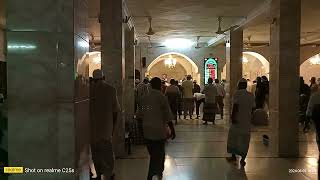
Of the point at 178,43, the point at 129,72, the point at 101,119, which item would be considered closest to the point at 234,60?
the point at 129,72

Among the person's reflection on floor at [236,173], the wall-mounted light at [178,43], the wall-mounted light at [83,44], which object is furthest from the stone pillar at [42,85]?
the wall-mounted light at [178,43]

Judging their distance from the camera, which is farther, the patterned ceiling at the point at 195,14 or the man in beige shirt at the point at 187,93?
the man in beige shirt at the point at 187,93

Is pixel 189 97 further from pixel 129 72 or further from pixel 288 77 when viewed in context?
pixel 288 77

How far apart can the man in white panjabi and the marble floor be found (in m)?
0.32

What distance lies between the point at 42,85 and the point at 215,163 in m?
6.16

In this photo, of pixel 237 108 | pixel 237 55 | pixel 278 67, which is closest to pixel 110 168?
pixel 237 108

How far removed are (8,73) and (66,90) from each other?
35 centimetres

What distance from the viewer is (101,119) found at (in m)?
5.80

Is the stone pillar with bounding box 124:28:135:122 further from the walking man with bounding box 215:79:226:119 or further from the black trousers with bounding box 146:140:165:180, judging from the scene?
the black trousers with bounding box 146:140:165:180

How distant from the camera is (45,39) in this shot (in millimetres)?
2393

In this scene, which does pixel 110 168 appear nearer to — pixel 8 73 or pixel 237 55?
pixel 8 73

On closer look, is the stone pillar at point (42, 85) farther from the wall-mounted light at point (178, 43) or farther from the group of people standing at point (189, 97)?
the wall-mounted light at point (178, 43)

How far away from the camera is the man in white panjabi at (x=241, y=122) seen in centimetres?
771

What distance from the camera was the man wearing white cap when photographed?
228 inches
